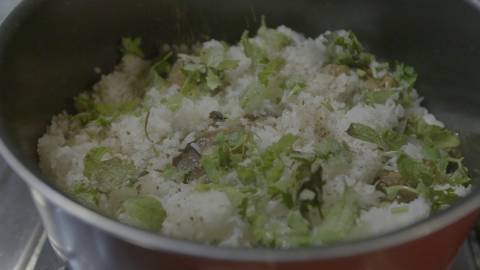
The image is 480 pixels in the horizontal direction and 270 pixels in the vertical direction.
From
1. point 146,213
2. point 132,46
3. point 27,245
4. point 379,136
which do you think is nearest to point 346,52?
point 379,136

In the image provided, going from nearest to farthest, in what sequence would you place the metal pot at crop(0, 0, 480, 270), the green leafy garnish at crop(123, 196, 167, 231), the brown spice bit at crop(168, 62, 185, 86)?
the metal pot at crop(0, 0, 480, 270)
the green leafy garnish at crop(123, 196, 167, 231)
the brown spice bit at crop(168, 62, 185, 86)

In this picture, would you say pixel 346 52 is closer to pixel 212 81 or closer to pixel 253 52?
pixel 253 52

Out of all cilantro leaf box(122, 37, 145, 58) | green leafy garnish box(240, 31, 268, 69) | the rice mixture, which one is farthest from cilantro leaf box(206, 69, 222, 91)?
cilantro leaf box(122, 37, 145, 58)

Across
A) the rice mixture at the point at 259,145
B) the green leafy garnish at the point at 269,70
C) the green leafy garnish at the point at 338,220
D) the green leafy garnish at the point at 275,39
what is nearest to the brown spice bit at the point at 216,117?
the rice mixture at the point at 259,145

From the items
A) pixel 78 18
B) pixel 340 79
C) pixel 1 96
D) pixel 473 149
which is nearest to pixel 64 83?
pixel 78 18

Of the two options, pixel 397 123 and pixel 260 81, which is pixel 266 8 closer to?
pixel 260 81

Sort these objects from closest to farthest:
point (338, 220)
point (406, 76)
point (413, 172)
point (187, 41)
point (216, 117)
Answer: point (338, 220) < point (413, 172) < point (216, 117) < point (406, 76) < point (187, 41)

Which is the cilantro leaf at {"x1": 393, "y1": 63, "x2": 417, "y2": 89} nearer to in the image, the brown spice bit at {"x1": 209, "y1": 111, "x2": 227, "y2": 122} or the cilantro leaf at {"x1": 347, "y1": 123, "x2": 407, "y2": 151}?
the cilantro leaf at {"x1": 347, "y1": 123, "x2": 407, "y2": 151}
